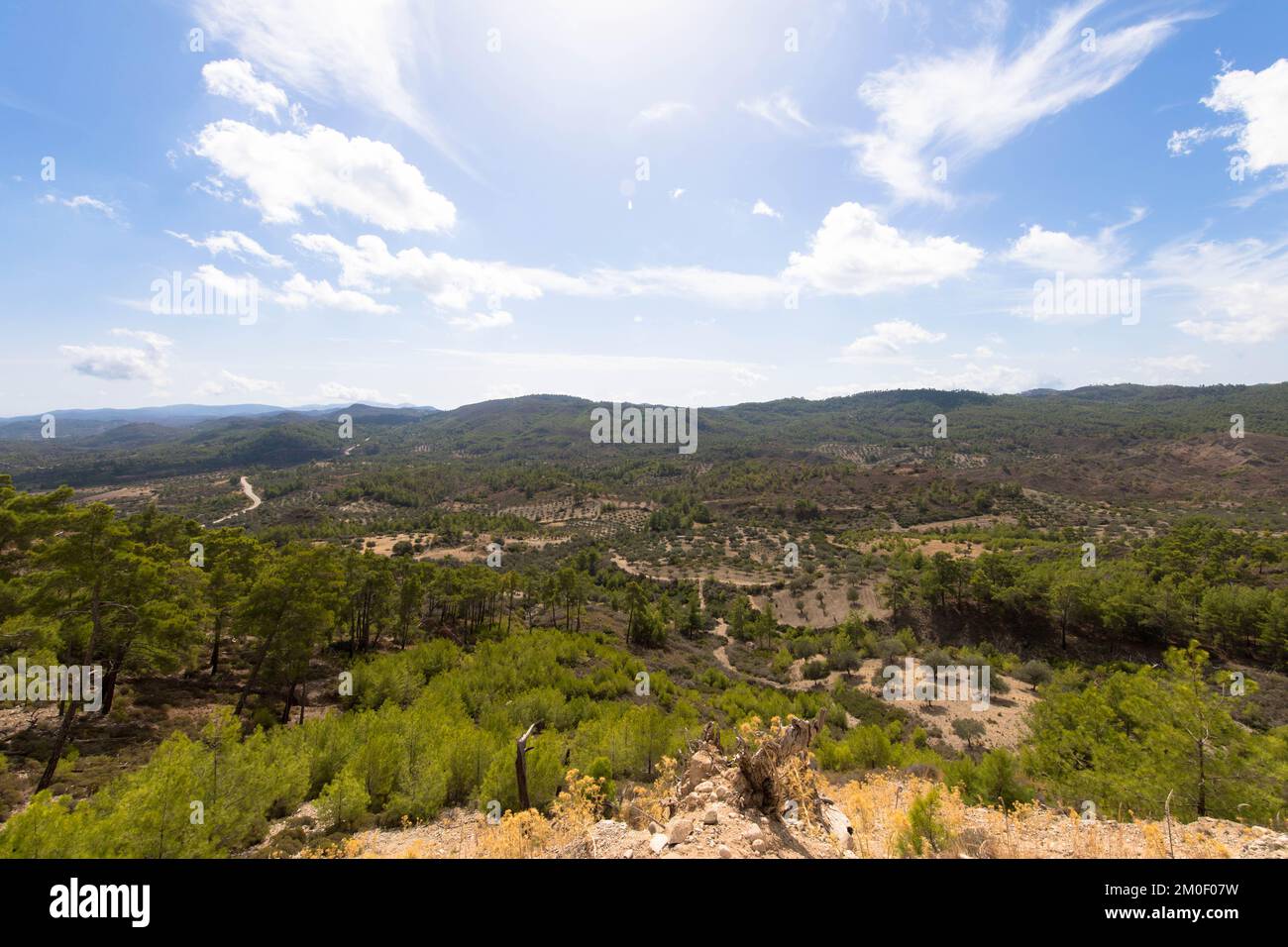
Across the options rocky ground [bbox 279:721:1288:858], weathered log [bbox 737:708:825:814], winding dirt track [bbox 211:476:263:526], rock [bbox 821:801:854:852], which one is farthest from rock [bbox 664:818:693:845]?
winding dirt track [bbox 211:476:263:526]

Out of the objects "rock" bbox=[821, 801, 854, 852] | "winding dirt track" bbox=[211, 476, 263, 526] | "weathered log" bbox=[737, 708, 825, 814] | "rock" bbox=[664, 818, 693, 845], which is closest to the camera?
"rock" bbox=[664, 818, 693, 845]

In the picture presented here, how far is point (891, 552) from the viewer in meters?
68.2

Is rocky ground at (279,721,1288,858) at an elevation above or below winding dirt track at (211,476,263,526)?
above

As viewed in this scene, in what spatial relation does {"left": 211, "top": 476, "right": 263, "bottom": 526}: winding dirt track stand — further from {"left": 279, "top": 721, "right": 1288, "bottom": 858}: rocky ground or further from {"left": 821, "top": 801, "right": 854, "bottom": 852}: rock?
{"left": 821, "top": 801, "right": 854, "bottom": 852}: rock

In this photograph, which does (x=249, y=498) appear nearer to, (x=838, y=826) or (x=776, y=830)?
(x=776, y=830)

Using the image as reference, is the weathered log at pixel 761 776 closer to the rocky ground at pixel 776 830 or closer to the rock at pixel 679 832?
the rocky ground at pixel 776 830

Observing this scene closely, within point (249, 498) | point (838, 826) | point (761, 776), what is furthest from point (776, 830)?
point (249, 498)

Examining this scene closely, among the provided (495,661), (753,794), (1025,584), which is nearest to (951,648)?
(1025,584)

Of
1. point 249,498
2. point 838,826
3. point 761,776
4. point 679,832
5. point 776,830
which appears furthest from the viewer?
point 249,498

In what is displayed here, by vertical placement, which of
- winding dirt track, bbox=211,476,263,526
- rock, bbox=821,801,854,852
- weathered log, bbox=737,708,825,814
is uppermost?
weathered log, bbox=737,708,825,814

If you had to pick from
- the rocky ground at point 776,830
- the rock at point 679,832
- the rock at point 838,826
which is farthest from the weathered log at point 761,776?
the rock at point 679,832

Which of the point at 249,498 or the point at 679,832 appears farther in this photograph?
the point at 249,498
